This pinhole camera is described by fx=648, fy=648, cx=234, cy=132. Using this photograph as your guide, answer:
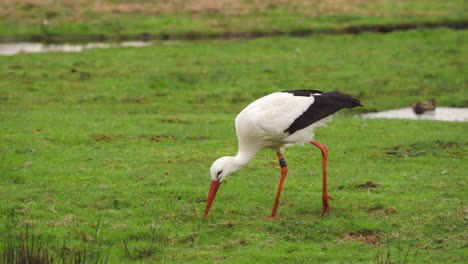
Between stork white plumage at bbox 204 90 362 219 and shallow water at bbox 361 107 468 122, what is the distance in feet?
26.7

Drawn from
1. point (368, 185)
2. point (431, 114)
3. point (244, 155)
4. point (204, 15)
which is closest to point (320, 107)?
point (244, 155)

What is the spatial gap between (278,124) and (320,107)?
817 millimetres

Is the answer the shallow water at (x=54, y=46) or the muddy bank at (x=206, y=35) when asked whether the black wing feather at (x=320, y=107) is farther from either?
→ the muddy bank at (x=206, y=35)

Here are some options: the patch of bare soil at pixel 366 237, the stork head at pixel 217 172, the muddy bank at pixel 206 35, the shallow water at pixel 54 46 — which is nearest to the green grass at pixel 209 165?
the patch of bare soil at pixel 366 237

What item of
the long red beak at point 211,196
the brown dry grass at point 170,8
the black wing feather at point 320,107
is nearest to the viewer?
the long red beak at point 211,196

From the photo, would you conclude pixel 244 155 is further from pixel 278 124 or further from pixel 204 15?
pixel 204 15

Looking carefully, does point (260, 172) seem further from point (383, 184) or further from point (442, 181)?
point (442, 181)

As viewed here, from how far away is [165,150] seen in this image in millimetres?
13000

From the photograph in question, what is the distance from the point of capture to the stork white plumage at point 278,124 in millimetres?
8750

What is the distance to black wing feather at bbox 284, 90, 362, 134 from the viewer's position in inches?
357

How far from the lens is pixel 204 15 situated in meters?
39.6

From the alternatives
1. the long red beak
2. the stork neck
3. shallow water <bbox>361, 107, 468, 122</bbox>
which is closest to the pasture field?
shallow water <bbox>361, 107, 468, 122</bbox>

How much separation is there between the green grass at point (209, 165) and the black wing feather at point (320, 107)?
1230 millimetres

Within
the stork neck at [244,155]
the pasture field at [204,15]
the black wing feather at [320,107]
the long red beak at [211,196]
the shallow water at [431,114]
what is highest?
the black wing feather at [320,107]
